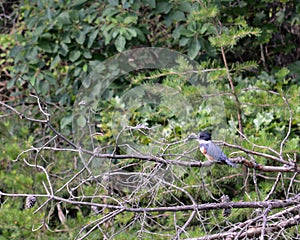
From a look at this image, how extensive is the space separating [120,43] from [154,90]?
497mm

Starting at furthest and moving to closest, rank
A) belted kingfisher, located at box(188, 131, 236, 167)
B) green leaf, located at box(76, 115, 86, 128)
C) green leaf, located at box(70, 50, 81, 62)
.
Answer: green leaf, located at box(70, 50, 81, 62) < green leaf, located at box(76, 115, 86, 128) < belted kingfisher, located at box(188, 131, 236, 167)

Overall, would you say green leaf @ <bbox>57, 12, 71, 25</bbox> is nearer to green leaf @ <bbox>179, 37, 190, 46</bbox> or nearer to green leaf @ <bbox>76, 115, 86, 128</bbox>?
green leaf @ <bbox>76, 115, 86, 128</bbox>

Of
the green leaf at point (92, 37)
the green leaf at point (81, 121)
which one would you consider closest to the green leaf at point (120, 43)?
the green leaf at point (92, 37)

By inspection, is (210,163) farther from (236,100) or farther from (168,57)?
(168,57)

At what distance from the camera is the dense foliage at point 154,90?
2.76m

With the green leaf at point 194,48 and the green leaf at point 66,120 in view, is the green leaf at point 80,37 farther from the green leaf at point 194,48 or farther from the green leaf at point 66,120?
the green leaf at point 194,48

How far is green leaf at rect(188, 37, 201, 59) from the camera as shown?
3255mm

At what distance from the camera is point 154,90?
2912mm

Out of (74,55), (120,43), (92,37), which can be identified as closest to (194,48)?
(120,43)

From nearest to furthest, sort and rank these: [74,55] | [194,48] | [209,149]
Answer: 1. [209,149]
2. [194,48]
3. [74,55]

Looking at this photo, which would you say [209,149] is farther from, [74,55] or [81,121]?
[74,55]

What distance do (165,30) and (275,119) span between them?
3.68 ft

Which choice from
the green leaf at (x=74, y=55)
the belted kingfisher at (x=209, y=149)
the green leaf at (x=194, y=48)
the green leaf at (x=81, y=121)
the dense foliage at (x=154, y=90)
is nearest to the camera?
the belted kingfisher at (x=209, y=149)

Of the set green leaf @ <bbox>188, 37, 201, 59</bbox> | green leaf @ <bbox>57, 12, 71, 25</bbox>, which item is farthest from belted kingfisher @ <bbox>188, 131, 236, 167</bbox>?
green leaf @ <bbox>57, 12, 71, 25</bbox>
